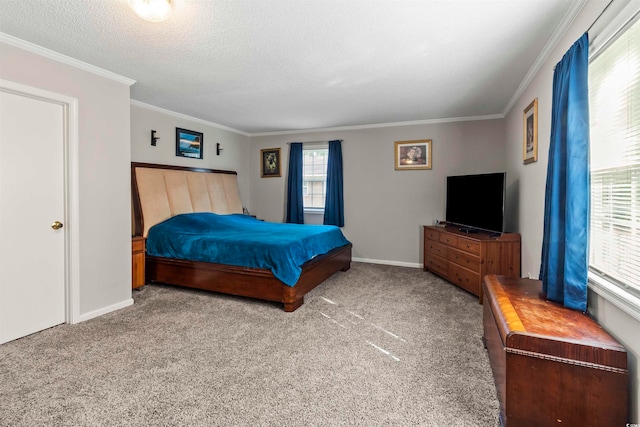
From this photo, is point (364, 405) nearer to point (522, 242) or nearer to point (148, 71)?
point (522, 242)

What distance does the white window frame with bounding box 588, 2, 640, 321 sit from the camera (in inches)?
55.6

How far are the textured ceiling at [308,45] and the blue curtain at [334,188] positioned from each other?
152 cm

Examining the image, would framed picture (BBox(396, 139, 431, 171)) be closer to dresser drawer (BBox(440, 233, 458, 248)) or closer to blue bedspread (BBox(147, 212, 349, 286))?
dresser drawer (BBox(440, 233, 458, 248))

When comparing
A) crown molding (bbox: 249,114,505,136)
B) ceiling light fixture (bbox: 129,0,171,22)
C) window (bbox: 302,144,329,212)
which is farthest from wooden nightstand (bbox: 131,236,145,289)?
crown molding (bbox: 249,114,505,136)

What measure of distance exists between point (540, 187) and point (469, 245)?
1.06 m

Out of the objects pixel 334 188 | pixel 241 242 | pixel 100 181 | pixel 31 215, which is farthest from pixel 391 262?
pixel 31 215

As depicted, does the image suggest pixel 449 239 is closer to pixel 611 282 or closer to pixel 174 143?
pixel 611 282

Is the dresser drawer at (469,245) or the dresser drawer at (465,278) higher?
the dresser drawer at (469,245)

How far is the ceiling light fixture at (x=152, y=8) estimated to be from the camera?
186cm

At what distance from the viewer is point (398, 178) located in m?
5.25

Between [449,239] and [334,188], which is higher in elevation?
[334,188]

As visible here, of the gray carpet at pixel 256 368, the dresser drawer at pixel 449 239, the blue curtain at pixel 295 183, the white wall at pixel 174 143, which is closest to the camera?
the gray carpet at pixel 256 368

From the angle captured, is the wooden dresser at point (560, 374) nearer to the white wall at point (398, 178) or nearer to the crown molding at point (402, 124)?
the white wall at point (398, 178)

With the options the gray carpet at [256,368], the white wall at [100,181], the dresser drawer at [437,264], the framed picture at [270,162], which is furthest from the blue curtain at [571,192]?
the framed picture at [270,162]
